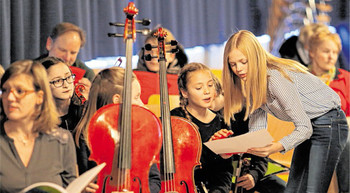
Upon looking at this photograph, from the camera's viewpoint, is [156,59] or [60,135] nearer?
[60,135]

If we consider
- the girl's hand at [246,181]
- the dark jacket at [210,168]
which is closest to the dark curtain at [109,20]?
the dark jacket at [210,168]

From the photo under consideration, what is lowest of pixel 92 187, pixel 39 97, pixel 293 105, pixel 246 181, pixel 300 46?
pixel 246 181

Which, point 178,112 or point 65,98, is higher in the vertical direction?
point 65,98

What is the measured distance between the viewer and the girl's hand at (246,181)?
9.30ft

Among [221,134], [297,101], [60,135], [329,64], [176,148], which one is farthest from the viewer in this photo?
[329,64]

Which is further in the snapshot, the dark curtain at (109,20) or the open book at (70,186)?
the dark curtain at (109,20)

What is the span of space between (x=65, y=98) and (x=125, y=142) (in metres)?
0.43

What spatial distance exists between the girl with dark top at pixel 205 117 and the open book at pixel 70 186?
0.72m

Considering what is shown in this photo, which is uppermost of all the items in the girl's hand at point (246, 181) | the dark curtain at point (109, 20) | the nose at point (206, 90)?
the dark curtain at point (109, 20)

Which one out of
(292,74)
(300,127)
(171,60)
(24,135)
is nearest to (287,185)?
(300,127)

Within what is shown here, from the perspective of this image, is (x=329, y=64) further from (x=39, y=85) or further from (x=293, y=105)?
(x=39, y=85)

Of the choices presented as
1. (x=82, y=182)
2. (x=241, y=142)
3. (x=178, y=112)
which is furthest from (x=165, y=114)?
(x=82, y=182)

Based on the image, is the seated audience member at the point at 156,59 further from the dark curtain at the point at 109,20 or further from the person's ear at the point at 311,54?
the person's ear at the point at 311,54

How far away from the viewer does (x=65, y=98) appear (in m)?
2.54
